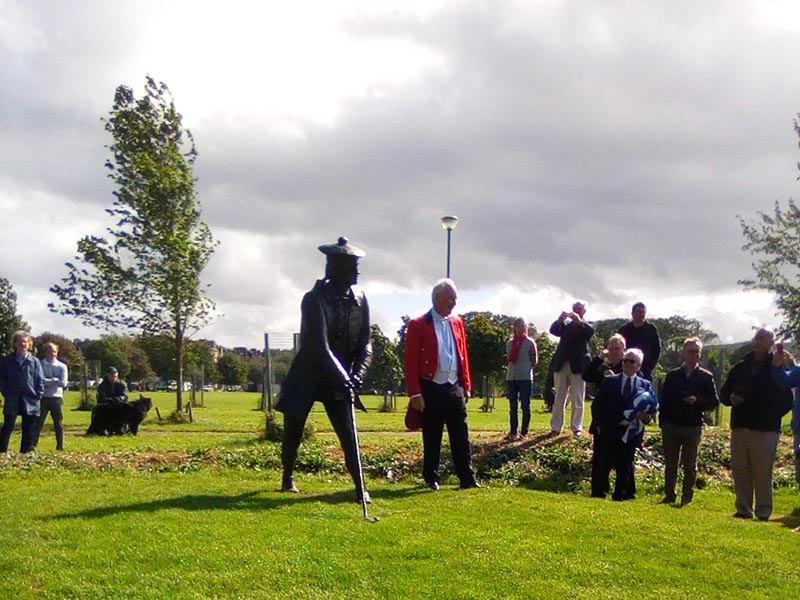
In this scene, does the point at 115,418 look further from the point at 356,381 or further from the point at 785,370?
the point at 785,370

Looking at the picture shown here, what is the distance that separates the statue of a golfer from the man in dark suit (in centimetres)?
299

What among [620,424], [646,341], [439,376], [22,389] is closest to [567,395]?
[646,341]

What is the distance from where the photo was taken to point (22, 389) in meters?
13.4

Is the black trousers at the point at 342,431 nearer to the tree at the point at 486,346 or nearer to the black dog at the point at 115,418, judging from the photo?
the black dog at the point at 115,418

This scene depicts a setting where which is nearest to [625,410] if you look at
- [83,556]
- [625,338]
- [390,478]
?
[625,338]

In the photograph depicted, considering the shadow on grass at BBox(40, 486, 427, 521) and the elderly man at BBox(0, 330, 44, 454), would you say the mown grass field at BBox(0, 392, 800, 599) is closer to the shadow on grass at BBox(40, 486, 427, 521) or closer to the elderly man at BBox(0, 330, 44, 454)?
the shadow on grass at BBox(40, 486, 427, 521)

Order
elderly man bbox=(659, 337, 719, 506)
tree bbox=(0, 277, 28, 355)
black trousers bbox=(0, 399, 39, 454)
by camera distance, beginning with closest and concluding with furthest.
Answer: elderly man bbox=(659, 337, 719, 506) < black trousers bbox=(0, 399, 39, 454) < tree bbox=(0, 277, 28, 355)

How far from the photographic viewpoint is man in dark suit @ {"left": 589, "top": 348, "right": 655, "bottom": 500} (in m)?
9.95

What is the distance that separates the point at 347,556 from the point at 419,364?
330 cm

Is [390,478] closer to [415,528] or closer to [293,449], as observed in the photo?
[293,449]

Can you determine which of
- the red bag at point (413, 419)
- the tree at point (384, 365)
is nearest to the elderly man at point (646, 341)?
the red bag at point (413, 419)

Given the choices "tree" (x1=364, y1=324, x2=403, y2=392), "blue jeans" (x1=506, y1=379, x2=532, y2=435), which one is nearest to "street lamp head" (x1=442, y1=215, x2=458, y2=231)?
"blue jeans" (x1=506, y1=379, x2=532, y2=435)

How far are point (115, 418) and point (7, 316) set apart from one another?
2335 cm

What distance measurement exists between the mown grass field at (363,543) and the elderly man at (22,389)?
2.94m
